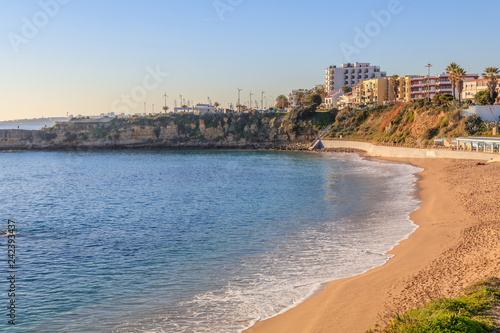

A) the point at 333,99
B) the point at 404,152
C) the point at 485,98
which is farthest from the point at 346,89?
the point at 404,152

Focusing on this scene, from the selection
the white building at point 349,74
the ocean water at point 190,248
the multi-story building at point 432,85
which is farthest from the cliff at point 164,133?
the ocean water at point 190,248

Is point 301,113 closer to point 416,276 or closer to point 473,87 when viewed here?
point 473,87

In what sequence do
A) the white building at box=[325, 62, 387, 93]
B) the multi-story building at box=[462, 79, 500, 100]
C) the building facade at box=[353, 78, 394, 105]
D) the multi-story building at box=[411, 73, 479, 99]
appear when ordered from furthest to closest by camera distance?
1. the white building at box=[325, 62, 387, 93]
2. the building facade at box=[353, 78, 394, 105]
3. the multi-story building at box=[411, 73, 479, 99]
4. the multi-story building at box=[462, 79, 500, 100]

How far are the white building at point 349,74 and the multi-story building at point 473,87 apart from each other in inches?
2894

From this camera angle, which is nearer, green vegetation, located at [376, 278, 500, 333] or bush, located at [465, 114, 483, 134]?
green vegetation, located at [376, 278, 500, 333]

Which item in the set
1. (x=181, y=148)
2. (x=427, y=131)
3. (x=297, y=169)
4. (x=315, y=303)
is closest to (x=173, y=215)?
(x=315, y=303)

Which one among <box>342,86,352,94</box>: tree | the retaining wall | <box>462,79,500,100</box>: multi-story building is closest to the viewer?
the retaining wall

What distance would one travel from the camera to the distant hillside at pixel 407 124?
76.9 m

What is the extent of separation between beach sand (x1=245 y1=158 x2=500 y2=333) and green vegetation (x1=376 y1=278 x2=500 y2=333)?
1330 millimetres

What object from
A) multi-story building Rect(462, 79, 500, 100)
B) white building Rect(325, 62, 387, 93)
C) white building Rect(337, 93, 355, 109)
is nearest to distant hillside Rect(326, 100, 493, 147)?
multi-story building Rect(462, 79, 500, 100)

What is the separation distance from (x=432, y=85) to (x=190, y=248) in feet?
383

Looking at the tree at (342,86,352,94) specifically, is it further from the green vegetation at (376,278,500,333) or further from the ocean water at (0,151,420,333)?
the green vegetation at (376,278,500,333)

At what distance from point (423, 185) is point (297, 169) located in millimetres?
27595

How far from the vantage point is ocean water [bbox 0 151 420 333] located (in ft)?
52.9
